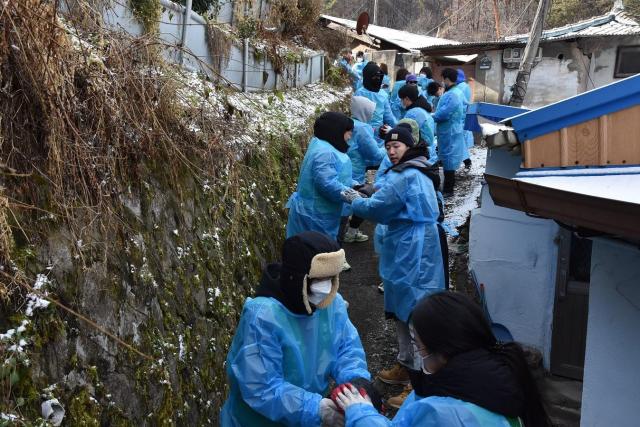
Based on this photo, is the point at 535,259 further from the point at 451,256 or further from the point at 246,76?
the point at 246,76

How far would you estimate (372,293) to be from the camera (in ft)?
24.1

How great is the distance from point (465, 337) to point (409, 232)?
9.13 ft

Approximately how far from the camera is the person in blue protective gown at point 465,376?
2.00 m

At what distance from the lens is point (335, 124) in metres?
5.91

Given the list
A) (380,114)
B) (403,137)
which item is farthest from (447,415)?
(380,114)

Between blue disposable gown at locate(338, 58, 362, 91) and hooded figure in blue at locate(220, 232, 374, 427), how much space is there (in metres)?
13.2

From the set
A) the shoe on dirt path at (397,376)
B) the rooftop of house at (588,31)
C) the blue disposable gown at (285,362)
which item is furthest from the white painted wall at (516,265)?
the rooftop of house at (588,31)

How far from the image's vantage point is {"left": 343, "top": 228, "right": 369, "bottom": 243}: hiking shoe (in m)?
8.95

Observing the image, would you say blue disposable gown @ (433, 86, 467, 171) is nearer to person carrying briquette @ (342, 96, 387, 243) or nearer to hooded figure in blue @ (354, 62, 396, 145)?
hooded figure in blue @ (354, 62, 396, 145)

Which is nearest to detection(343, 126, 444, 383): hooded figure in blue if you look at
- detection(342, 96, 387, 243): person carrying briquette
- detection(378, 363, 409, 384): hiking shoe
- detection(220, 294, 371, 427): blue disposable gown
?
detection(378, 363, 409, 384): hiking shoe

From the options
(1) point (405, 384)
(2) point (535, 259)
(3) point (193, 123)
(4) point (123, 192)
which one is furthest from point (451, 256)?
(4) point (123, 192)

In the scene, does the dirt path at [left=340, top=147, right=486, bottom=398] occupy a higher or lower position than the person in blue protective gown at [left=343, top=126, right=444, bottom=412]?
lower

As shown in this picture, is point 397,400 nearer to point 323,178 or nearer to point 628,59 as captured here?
point 323,178

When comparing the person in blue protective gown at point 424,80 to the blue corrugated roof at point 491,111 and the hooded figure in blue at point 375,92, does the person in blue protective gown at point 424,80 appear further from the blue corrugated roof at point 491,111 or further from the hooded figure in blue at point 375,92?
the blue corrugated roof at point 491,111
